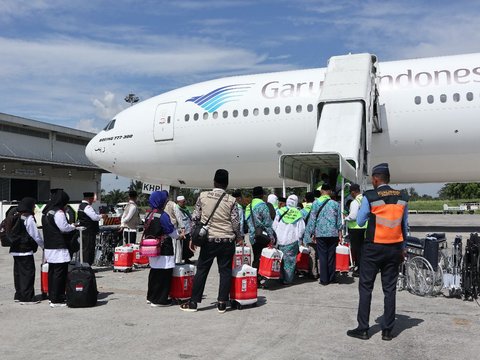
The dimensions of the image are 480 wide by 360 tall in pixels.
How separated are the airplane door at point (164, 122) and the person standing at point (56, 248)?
371 inches

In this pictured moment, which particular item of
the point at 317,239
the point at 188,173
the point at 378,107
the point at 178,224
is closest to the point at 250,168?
the point at 188,173

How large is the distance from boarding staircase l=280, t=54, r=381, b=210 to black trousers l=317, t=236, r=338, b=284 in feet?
8.89

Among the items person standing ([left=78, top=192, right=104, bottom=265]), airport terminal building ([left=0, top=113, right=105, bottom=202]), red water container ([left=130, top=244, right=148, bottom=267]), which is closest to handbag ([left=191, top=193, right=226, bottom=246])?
person standing ([left=78, top=192, right=104, bottom=265])

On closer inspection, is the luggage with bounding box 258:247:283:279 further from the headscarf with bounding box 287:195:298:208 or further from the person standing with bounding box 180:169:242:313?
the person standing with bounding box 180:169:242:313

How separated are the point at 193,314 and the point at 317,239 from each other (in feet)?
9.28

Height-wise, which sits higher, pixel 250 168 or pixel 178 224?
pixel 250 168

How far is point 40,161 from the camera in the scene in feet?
116

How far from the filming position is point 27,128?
37281 mm

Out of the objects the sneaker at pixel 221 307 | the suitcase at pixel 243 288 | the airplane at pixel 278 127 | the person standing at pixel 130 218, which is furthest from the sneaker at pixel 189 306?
the airplane at pixel 278 127

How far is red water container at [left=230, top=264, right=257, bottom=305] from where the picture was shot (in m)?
6.64

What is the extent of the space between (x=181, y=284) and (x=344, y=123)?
22.3 ft

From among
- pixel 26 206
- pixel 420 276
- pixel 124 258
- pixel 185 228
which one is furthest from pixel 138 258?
pixel 420 276

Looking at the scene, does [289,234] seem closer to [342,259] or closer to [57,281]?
[342,259]

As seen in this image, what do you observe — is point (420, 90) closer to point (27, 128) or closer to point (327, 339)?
point (327, 339)
